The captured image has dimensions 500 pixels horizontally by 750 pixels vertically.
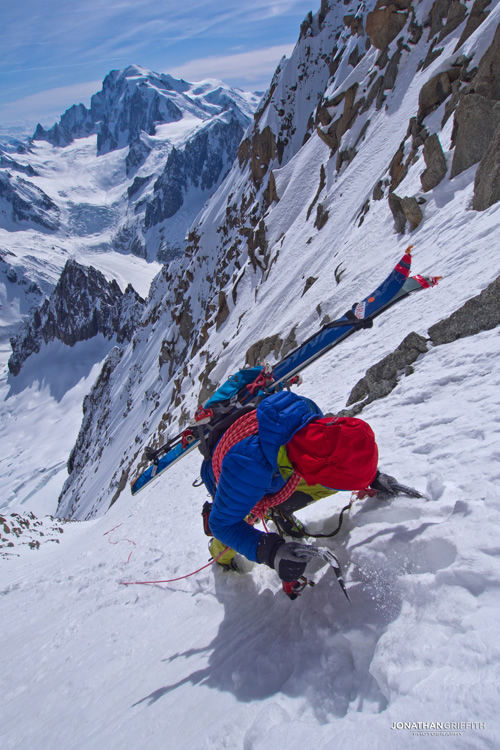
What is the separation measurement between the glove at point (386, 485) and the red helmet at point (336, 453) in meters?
0.67

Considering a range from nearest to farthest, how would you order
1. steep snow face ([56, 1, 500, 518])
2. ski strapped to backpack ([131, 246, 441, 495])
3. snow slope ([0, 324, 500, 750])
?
snow slope ([0, 324, 500, 750]) → ski strapped to backpack ([131, 246, 441, 495]) → steep snow face ([56, 1, 500, 518])

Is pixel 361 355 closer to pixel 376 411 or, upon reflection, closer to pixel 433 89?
pixel 376 411

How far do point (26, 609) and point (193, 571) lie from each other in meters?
4.01

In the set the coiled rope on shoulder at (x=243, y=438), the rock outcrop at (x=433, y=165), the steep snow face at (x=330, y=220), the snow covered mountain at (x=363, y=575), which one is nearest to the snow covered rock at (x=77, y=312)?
the steep snow face at (x=330, y=220)

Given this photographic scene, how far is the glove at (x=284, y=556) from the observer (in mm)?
2730

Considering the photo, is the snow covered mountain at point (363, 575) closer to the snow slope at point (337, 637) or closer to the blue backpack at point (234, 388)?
the snow slope at point (337, 637)

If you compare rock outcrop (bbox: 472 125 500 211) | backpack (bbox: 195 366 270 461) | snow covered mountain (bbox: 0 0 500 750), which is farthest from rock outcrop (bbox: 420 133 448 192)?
backpack (bbox: 195 366 270 461)

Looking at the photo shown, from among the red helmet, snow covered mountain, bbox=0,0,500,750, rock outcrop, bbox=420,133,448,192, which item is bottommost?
snow covered mountain, bbox=0,0,500,750

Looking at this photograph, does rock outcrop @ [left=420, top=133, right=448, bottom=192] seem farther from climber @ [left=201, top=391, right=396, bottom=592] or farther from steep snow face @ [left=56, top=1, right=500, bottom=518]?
climber @ [left=201, top=391, right=396, bottom=592]

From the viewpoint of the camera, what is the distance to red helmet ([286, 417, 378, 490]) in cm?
257

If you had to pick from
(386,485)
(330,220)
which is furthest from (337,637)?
(330,220)

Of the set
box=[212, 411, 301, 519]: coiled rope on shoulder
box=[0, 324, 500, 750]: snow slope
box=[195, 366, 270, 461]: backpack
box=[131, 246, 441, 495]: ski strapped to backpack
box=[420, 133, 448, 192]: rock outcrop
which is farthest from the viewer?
box=[420, 133, 448, 192]: rock outcrop

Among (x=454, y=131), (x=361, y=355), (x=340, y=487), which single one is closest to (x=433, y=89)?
(x=454, y=131)

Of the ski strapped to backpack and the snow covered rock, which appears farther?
the snow covered rock
